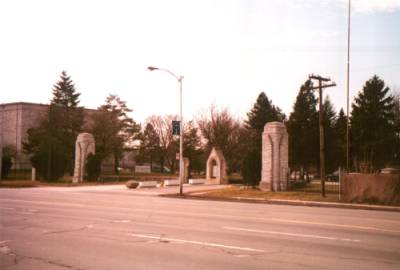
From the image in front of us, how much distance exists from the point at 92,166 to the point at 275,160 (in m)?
24.9

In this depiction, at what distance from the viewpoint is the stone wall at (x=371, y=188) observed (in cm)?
2520

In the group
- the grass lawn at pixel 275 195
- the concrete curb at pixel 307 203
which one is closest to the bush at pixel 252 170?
the grass lawn at pixel 275 195

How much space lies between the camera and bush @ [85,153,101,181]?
5162cm

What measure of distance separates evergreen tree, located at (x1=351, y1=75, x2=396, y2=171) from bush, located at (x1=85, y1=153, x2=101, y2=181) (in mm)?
32096

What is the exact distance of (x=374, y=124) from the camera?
6431 cm

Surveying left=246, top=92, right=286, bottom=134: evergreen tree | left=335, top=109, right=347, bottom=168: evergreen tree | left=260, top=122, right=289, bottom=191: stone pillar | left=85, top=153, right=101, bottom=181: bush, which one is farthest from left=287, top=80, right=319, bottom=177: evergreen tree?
left=260, top=122, right=289, bottom=191: stone pillar

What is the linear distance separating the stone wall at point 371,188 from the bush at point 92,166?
102ft

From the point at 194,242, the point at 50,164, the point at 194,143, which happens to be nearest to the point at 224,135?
the point at 194,143

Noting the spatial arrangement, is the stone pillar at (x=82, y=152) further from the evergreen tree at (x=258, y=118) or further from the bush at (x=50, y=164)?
the evergreen tree at (x=258, y=118)

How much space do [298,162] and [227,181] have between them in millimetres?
22711

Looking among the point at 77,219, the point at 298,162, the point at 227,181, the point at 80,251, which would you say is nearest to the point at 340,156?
the point at 298,162

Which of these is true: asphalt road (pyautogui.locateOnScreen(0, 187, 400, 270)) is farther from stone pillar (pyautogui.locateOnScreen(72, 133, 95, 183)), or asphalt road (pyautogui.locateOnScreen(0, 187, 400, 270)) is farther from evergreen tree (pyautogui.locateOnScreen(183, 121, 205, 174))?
evergreen tree (pyautogui.locateOnScreen(183, 121, 205, 174))

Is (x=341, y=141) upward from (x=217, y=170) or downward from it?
upward

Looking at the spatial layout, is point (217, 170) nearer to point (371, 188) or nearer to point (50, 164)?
point (50, 164)
